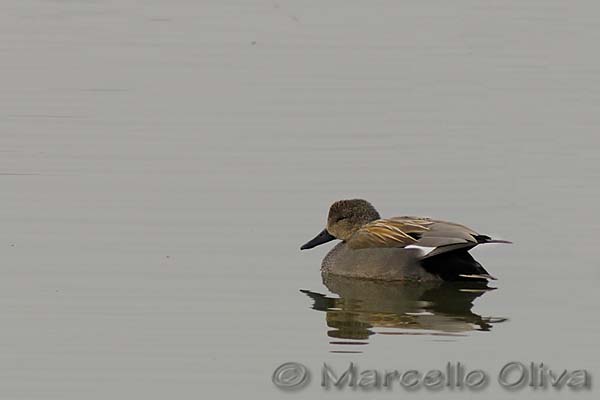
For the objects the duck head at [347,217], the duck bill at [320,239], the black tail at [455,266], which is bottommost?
the black tail at [455,266]

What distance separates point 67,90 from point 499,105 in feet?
14.6

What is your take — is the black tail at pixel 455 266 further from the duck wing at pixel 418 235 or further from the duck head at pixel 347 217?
the duck head at pixel 347 217

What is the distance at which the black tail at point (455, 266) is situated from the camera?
13.5 metres

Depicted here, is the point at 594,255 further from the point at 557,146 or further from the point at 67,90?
the point at 67,90

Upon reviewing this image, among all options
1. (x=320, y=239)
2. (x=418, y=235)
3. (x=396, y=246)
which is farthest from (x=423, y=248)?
(x=320, y=239)

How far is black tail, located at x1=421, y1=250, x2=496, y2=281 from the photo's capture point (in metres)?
13.5

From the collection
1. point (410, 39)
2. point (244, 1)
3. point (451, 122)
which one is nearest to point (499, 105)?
point (451, 122)

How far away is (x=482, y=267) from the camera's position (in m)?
13.6

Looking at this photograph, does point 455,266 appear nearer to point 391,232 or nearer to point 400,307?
point 391,232

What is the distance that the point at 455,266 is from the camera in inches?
536

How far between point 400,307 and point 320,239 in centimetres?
158

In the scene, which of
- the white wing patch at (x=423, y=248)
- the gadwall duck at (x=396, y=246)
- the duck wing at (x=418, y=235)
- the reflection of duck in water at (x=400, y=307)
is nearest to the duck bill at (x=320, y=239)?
the gadwall duck at (x=396, y=246)

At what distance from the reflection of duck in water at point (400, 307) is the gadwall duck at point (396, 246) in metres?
0.09

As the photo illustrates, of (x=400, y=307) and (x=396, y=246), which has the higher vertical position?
(x=396, y=246)
